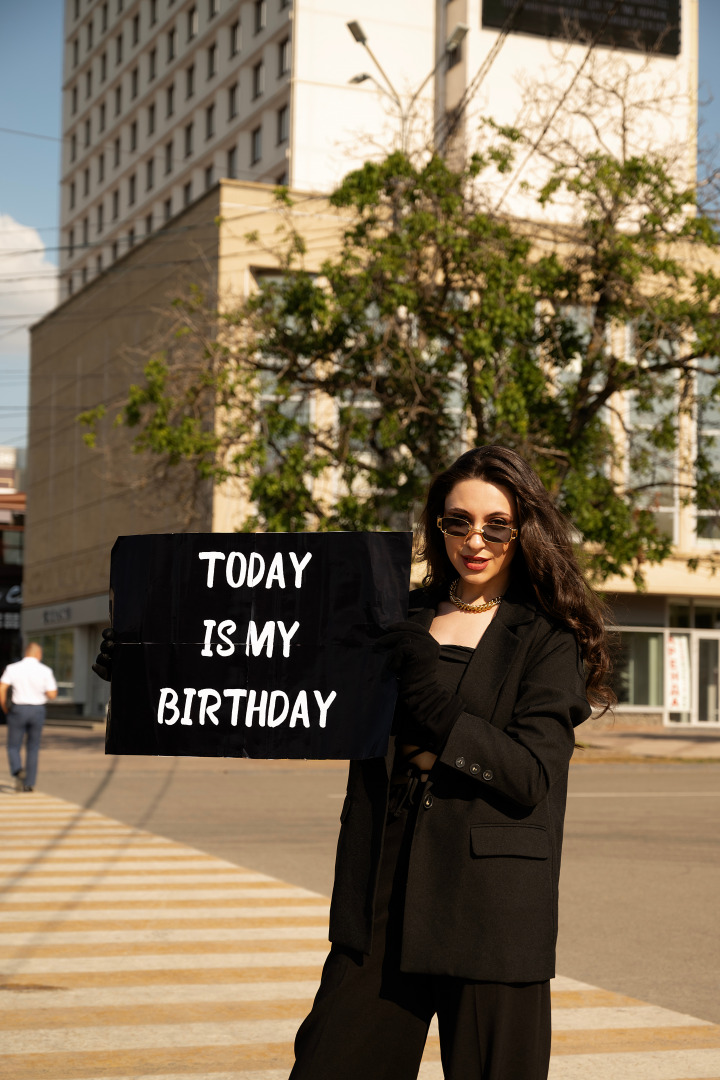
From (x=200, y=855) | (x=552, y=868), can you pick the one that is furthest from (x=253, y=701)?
(x=200, y=855)

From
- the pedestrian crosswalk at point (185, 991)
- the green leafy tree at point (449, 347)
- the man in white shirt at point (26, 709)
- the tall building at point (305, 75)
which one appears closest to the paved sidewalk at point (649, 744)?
the green leafy tree at point (449, 347)

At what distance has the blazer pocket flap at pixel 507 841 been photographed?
302cm

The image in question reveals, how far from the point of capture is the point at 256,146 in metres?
51.3

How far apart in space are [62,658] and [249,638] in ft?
150

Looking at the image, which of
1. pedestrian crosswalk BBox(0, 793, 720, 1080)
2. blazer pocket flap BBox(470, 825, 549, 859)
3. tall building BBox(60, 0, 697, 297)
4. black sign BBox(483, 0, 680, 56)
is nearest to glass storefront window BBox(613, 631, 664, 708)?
tall building BBox(60, 0, 697, 297)

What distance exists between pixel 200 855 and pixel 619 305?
48.2 feet

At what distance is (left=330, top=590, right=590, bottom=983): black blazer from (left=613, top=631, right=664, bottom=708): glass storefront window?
35728 millimetres

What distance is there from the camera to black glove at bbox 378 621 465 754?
297 cm

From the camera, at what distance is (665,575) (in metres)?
37.9

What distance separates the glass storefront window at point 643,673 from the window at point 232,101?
86.2ft

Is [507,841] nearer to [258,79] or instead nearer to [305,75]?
[305,75]

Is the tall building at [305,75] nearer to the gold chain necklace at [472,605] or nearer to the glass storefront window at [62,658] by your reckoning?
the glass storefront window at [62,658]

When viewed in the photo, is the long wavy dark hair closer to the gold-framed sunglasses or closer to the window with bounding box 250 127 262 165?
the gold-framed sunglasses

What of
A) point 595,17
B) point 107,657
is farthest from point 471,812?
point 595,17
